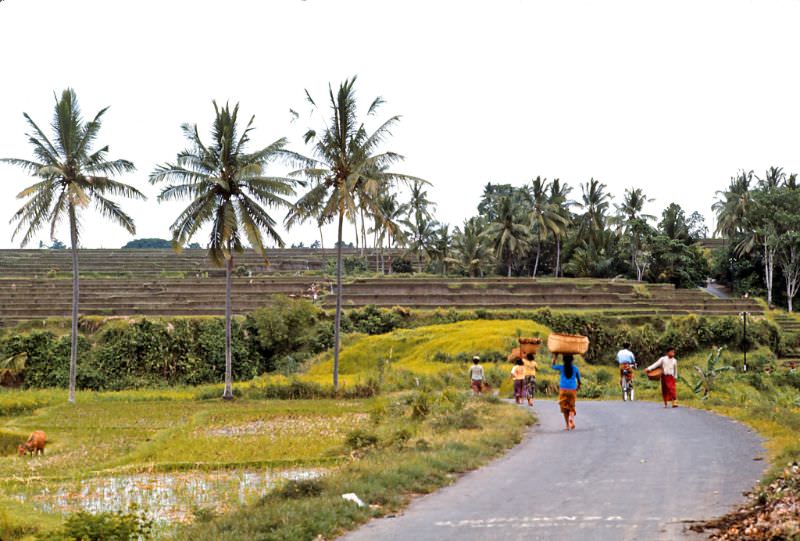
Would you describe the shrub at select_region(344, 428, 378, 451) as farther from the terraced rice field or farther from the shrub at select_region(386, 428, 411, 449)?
the terraced rice field

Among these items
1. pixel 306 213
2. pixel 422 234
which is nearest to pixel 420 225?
pixel 422 234

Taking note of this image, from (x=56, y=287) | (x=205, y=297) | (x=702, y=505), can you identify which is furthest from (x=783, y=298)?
(x=702, y=505)

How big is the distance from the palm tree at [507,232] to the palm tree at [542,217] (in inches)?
46.3

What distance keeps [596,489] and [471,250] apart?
59587mm

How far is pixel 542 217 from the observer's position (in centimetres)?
6838

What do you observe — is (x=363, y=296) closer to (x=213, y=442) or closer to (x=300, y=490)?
(x=213, y=442)

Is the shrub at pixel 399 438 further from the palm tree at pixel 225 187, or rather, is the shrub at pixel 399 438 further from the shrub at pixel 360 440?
the palm tree at pixel 225 187

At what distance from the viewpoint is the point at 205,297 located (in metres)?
52.6

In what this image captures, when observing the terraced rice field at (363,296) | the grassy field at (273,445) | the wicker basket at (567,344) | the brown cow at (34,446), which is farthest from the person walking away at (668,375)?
the terraced rice field at (363,296)

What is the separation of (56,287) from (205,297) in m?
11.3

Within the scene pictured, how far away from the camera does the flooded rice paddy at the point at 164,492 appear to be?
1236 cm

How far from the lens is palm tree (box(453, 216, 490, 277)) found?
68.6 m

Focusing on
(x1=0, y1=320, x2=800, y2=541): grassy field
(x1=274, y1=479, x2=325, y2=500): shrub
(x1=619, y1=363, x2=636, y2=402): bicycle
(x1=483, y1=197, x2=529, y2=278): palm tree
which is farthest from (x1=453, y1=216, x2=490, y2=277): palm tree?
(x1=274, y1=479, x2=325, y2=500): shrub

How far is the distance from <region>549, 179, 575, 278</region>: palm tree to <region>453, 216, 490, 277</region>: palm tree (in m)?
5.58
